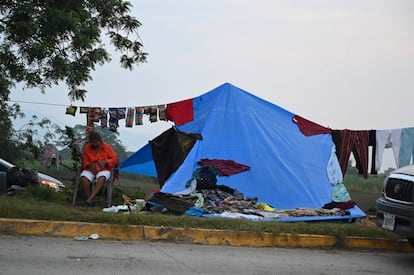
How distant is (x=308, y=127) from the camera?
38.2 feet

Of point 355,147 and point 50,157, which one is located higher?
point 355,147

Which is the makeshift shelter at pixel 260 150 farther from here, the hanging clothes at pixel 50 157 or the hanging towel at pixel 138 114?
the hanging clothes at pixel 50 157

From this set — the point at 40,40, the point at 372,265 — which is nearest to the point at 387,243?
the point at 372,265

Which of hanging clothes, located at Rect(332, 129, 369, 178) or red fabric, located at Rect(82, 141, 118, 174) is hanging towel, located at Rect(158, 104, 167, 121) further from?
hanging clothes, located at Rect(332, 129, 369, 178)

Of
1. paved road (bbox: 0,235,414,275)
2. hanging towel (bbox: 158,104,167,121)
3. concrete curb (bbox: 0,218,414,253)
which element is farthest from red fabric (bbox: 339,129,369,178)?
paved road (bbox: 0,235,414,275)

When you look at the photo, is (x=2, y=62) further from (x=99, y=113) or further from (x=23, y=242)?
(x=23, y=242)

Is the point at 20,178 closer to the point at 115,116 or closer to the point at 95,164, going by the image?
the point at 95,164

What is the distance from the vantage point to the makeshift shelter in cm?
1029

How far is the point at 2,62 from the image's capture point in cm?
1054

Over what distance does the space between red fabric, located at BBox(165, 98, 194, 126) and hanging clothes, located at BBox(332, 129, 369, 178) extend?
3.41 metres

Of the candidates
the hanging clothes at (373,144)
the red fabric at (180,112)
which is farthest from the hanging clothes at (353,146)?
the red fabric at (180,112)

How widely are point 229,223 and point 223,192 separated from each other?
2.10 metres

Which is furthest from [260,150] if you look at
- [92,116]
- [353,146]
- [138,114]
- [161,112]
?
[92,116]

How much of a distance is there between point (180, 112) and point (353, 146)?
421cm
